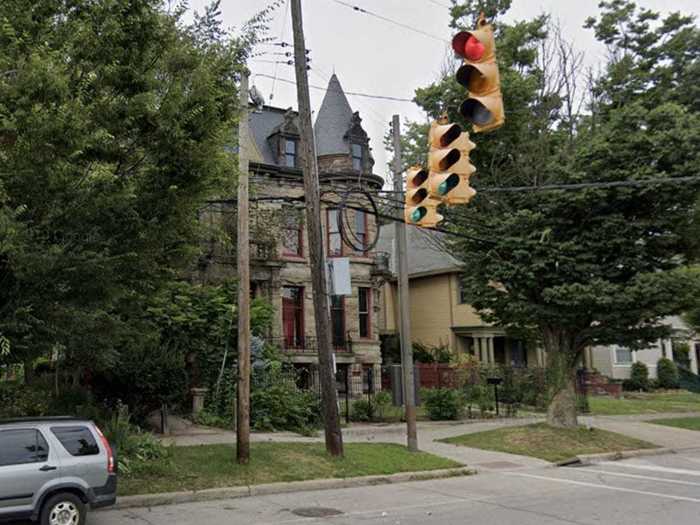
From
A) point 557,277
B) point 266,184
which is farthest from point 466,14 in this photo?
point 266,184

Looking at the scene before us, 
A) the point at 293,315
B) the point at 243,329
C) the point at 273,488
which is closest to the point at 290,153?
the point at 293,315

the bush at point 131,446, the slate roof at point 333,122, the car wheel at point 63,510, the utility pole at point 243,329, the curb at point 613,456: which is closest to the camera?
the car wheel at point 63,510

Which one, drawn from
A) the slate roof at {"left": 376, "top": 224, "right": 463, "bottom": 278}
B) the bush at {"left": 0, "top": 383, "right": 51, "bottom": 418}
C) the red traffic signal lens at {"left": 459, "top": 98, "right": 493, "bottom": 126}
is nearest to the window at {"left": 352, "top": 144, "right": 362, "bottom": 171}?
the slate roof at {"left": 376, "top": 224, "right": 463, "bottom": 278}

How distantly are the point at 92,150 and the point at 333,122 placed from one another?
2210 centimetres

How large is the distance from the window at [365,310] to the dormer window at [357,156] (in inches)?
210

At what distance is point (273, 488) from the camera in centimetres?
1138

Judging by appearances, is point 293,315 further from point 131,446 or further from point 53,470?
point 53,470

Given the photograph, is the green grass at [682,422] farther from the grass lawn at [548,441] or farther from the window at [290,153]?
the window at [290,153]

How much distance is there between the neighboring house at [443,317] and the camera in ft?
120

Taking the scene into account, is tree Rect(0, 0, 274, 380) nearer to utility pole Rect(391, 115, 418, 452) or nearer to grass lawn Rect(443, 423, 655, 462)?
utility pole Rect(391, 115, 418, 452)

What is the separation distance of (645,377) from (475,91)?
1423 inches

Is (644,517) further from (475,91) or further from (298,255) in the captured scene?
(298,255)

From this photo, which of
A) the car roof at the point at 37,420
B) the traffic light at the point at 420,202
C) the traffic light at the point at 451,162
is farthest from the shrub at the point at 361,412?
the traffic light at the point at 451,162

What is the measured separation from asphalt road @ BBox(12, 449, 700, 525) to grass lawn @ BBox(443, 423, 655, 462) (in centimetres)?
295
